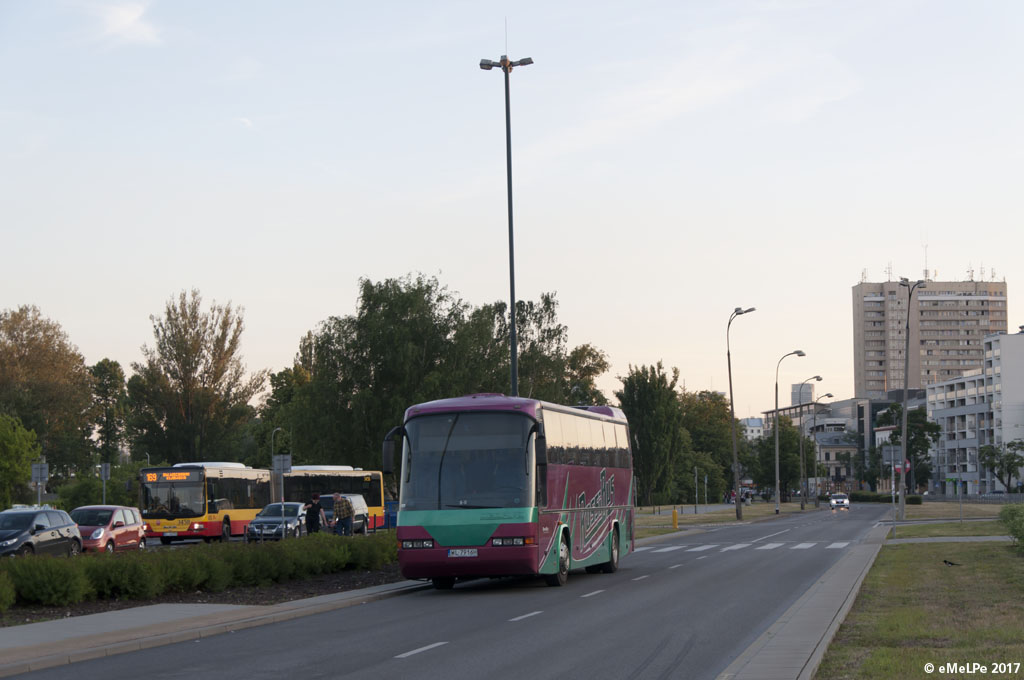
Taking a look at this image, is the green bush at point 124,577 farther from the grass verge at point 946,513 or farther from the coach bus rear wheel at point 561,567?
the grass verge at point 946,513

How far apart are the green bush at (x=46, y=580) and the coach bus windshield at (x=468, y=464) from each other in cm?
615

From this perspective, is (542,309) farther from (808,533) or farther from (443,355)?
(808,533)

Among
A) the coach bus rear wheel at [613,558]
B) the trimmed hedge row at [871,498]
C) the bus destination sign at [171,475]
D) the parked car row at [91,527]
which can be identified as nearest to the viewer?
the coach bus rear wheel at [613,558]

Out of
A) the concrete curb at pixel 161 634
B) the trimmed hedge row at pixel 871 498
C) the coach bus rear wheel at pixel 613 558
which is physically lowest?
the trimmed hedge row at pixel 871 498

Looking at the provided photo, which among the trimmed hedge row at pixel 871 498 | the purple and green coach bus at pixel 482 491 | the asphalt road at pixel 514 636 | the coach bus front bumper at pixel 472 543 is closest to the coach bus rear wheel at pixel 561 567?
the purple and green coach bus at pixel 482 491

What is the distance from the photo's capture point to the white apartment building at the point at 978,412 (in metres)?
153

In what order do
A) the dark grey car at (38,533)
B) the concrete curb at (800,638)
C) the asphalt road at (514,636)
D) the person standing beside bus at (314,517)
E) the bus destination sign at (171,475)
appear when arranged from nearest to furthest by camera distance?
the concrete curb at (800,638) < the asphalt road at (514,636) < the dark grey car at (38,533) < the person standing beside bus at (314,517) < the bus destination sign at (171,475)

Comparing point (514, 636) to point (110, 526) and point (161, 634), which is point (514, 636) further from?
point (110, 526)

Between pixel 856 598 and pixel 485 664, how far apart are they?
833 cm

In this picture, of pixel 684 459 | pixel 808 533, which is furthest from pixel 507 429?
pixel 684 459

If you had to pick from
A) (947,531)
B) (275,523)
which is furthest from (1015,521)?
(275,523)

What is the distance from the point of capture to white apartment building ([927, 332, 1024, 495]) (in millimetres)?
153125

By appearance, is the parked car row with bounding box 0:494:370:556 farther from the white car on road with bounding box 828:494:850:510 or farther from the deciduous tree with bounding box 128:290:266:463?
the white car on road with bounding box 828:494:850:510

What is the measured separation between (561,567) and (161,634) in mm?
10277
